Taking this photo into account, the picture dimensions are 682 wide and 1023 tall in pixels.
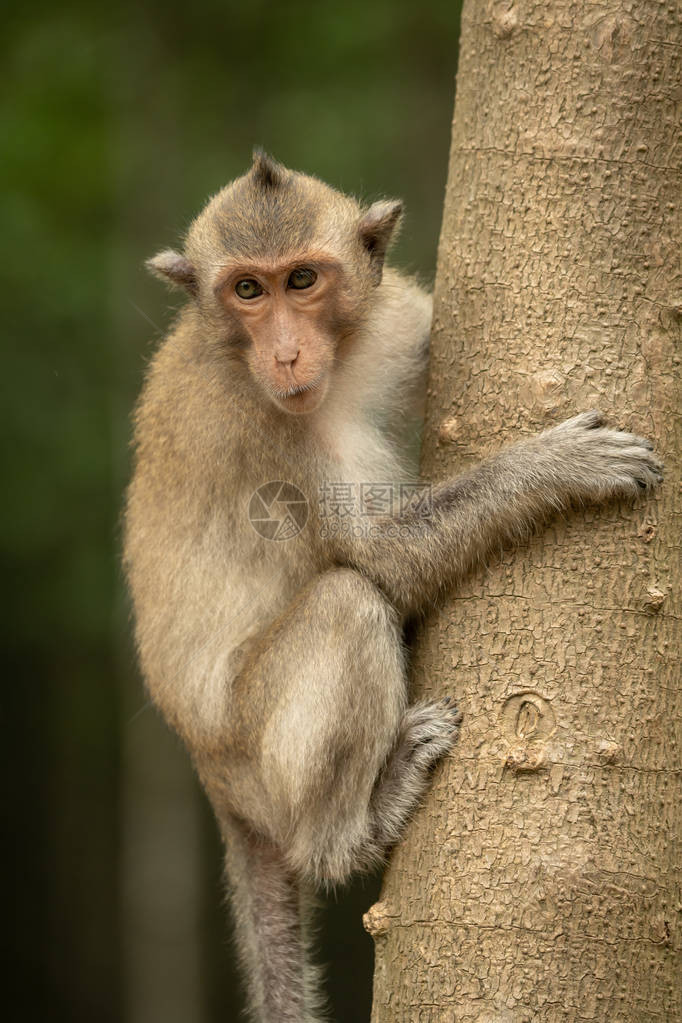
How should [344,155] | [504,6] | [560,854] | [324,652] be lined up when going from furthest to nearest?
1. [344,155]
2. [324,652]
3. [504,6]
4. [560,854]

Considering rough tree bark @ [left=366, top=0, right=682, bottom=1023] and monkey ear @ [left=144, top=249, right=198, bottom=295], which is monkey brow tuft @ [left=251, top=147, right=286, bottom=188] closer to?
monkey ear @ [left=144, top=249, right=198, bottom=295]

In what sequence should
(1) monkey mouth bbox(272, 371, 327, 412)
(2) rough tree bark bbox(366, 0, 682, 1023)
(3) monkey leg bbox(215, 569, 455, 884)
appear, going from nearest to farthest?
(2) rough tree bark bbox(366, 0, 682, 1023) < (3) monkey leg bbox(215, 569, 455, 884) < (1) monkey mouth bbox(272, 371, 327, 412)

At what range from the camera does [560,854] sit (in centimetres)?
406

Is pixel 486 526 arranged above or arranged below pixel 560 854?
above

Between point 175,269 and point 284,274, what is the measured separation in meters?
0.72

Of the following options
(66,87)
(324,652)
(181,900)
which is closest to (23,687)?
(181,900)

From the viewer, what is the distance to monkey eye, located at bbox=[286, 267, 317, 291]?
18.3 feet

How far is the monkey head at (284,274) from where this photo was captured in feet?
18.0

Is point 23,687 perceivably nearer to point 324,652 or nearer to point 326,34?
point 326,34

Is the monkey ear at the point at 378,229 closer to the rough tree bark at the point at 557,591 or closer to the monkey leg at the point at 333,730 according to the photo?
the rough tree bark at the point at 557,591

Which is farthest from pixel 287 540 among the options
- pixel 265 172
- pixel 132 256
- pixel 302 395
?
pixel 132 256

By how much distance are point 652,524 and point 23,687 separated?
1036 centimetres

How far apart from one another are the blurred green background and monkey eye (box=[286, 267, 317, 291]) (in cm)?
591
